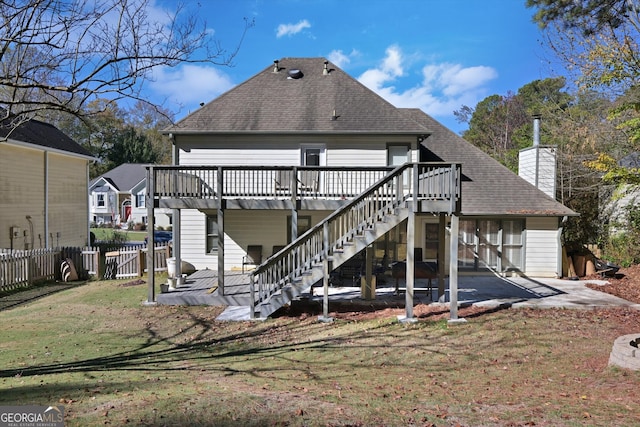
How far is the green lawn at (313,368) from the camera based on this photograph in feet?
15.2

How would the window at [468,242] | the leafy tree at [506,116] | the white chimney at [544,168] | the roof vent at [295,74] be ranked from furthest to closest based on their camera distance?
the leafy tree at [506,116], the roof vent at [295,74], the white chimney at [544,168], the window at [468,242]

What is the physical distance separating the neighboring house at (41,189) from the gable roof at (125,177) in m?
21.9

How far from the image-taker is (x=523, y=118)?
39.3 meters

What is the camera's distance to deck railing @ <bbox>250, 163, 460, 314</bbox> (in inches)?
383

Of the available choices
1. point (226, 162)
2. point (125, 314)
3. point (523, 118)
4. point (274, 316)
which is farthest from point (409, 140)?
point (523, 118)

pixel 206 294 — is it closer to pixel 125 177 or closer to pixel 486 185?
pixel 486 185

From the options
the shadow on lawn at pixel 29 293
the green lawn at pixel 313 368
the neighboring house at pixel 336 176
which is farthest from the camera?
the neighboring house at pixel 336 176

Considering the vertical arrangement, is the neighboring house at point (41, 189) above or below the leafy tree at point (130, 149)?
below

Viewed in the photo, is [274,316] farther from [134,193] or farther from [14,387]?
[134,193]

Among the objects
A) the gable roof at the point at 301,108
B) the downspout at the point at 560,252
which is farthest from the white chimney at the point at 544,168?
the gable roof at the point at 301,108

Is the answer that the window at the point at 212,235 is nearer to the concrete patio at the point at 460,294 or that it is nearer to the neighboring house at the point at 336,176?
the neighboring house at the point at 336,176

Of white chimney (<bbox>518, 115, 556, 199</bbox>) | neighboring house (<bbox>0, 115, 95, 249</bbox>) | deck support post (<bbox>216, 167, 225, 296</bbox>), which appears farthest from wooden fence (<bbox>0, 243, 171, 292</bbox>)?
white chimney (<bbox>518, 115, 556, 199</bbox>)

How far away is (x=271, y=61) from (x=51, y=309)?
12282 mm

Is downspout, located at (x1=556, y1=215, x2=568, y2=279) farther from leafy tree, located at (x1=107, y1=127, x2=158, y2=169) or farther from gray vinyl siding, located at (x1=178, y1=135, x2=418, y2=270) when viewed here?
leafy tree, located at (x1=107, y1=127, x2=158, y2=169)
